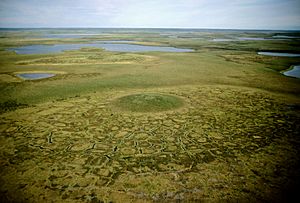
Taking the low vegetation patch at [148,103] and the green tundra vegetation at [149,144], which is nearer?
the green tundra vegetation at [149,144]

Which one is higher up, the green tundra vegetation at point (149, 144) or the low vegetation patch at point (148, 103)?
the low vegetation patch at point (148, 103)

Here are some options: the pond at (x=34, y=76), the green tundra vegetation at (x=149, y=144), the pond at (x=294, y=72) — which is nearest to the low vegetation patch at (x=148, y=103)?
the green tundra vegetation at (x=149, y=144)

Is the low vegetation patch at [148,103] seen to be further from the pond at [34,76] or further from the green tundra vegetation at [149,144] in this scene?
the pond at [34,76]

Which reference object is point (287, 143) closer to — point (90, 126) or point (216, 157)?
point (216, 157)

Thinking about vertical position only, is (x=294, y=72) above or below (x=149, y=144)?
above

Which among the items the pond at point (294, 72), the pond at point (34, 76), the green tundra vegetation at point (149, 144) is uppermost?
the pond at point (294, 72)

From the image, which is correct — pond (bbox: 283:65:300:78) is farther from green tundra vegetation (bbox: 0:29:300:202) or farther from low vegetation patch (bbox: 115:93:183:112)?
low vegetation patch (bbox: 115:93:183:112)

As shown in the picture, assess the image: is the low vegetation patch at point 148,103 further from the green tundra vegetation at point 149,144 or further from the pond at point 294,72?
the pond at point 294,72

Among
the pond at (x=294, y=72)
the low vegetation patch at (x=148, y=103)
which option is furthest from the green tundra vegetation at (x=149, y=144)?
the pond at (x=294, y=72)

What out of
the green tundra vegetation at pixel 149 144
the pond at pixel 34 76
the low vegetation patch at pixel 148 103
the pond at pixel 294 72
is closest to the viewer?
the green tundra vegetation at pixel 149 144

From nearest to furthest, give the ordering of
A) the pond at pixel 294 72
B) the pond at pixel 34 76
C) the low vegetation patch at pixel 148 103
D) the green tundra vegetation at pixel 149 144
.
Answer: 1. the green tundra vegetation at pixel 149 144
2. the low vegetation patch at pixel 148 103
3. the pond at pixel 34 76
4. the pond at pixel 294 72

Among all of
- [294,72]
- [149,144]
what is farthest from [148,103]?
[294,72]

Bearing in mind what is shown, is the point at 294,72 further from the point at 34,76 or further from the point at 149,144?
the point at 34,76
